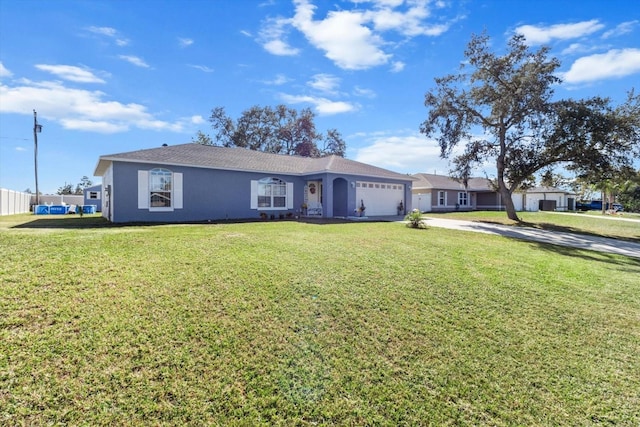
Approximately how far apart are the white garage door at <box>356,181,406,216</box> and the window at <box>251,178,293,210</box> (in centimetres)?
461

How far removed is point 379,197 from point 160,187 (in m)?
13.6

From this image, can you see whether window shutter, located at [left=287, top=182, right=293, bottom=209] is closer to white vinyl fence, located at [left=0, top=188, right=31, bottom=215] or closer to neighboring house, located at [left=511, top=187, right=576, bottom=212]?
white vinyl fence, located at [left=0, top=188, right=31, bottom=215]

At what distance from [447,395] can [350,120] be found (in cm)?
2323

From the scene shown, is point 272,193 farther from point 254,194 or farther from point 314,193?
point 314,193

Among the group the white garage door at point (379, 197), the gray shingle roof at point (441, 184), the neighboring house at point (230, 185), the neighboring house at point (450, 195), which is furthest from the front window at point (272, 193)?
the gray shingle roof at point (441, 184)

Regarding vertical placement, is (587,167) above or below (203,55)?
below

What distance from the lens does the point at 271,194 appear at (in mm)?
18281

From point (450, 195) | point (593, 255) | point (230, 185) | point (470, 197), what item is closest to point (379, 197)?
point (230, 185)

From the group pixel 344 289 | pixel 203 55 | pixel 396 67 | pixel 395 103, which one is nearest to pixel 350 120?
pixel 395 103

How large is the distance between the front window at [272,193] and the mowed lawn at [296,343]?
37.6 ft

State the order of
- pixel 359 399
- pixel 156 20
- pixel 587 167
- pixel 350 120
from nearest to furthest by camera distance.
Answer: pixel 359 399 → pixel 156 20 → pixel 587 167 → pixel 350 120

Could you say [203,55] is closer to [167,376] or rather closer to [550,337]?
[167,376]

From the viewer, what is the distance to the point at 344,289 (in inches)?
205

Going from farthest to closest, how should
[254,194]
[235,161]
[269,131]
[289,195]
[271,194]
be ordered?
1. [269,131]
2. [289,195]
3. [271,194]
4. [254,194]
5. [235,161]
